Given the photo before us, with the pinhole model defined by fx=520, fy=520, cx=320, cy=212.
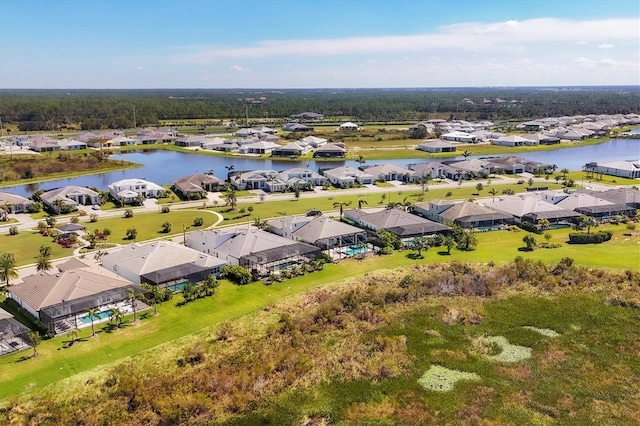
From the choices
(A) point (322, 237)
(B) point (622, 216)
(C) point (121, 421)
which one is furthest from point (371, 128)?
(C) point (121, 421)

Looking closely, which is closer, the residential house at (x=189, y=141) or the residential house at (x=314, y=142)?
the residential house at (x=314, y=142)

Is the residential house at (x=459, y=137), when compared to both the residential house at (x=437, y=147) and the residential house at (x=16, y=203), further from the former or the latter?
the residential house at (x=16, y=203)

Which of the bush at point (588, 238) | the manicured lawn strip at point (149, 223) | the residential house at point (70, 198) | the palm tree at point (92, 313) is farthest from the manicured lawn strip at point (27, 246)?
the bush at point (588, 238)

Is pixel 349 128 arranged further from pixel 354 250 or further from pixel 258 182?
pixel 354 250

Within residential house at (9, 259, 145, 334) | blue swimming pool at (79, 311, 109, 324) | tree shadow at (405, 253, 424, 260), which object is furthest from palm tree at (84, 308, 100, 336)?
tree shadow at (405, 253, 424, 260)

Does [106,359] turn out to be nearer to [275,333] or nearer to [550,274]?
[275,333]

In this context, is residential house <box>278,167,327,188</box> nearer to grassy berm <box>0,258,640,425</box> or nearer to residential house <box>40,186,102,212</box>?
residential house <box>40,186,102,212</box>
